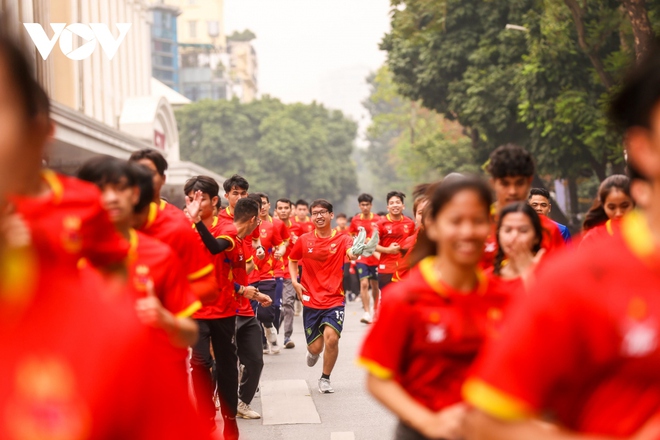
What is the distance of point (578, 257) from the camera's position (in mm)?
1974

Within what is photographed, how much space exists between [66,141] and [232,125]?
60129mm

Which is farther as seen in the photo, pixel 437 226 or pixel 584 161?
pixel 584 161

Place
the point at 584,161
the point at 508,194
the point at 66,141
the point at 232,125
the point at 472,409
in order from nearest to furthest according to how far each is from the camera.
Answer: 1. the point at 472,409
2. the point at 508,194
3. the point at 66,141
4. the point at 584,161
5. the point at 232,125

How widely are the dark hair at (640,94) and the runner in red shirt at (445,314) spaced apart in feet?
4.60

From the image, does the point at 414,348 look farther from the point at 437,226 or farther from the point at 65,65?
the point at 65,65

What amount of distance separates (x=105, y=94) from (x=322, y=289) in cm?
3279

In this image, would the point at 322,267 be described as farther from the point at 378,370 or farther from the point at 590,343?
the point at 590,343

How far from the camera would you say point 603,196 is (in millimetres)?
7148

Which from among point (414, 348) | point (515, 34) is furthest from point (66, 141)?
point (414, 348)

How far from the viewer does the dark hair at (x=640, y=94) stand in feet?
6.47

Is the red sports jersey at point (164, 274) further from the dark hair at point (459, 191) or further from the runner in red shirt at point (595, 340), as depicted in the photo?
the runner in red shirt at point (595, 340)

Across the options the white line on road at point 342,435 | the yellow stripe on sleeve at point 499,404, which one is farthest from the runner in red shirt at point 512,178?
the white line on road at point 342,435

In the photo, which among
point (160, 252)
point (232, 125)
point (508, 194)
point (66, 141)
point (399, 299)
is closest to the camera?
point (399, 299)

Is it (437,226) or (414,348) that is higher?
(437,226)
